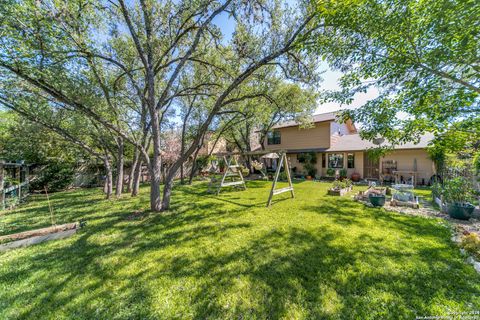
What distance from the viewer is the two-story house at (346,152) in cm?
1205

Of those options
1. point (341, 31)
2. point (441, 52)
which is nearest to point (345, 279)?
point (441, 52)

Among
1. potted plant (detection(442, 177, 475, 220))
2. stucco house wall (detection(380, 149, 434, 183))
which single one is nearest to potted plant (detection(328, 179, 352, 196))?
potted plant (detection(442, 177, 475, 220))

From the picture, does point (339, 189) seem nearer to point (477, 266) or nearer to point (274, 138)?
point (477, 266)

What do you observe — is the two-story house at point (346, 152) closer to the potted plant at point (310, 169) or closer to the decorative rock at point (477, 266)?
the potted plant at point (310, 169)

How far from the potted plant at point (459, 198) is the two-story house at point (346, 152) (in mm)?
5464

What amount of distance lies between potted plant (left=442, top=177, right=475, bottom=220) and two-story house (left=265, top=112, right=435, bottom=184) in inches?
215

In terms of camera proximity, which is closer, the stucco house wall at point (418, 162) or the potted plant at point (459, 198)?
the potted plant at point (459, 198)

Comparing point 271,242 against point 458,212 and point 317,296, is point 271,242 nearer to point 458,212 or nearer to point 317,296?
Result: point 317,296

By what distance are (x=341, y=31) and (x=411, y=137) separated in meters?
2.95

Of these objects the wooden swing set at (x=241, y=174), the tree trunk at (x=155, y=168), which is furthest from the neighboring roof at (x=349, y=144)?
the tree trunk at (x=155, y=168)

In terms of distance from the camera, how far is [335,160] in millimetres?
15680

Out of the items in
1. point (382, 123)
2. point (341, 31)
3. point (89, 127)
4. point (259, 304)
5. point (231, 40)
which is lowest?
point (259, 304)

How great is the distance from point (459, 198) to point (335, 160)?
10250 millimetres

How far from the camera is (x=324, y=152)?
50.0 ft
